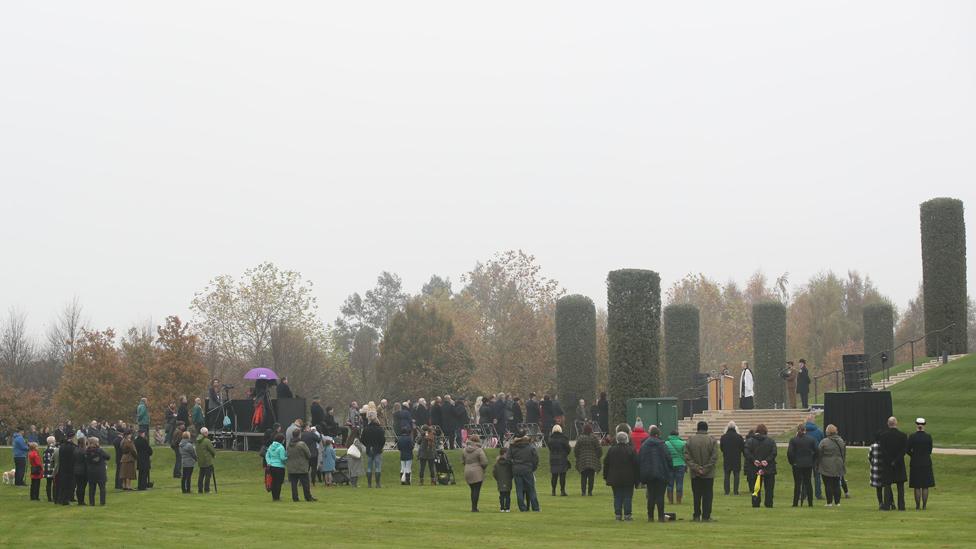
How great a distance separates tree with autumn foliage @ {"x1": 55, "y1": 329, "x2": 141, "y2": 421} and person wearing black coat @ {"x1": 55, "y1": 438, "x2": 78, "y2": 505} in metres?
31.1

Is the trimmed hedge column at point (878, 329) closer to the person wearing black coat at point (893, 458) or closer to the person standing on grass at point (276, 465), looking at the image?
the person wearing black coat at point (893, 458)

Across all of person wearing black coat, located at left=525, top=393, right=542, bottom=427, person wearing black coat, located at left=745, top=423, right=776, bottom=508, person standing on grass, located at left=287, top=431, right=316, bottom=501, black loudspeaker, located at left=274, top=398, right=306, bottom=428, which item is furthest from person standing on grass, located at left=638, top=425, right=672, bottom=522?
person wearing black coat, located at left=525, top=393, right=542, bottom=427

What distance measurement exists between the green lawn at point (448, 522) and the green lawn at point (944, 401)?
5.60m

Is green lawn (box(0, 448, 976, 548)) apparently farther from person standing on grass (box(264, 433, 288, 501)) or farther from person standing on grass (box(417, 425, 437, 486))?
person standing on grass (box(417, 425, 437, 486))

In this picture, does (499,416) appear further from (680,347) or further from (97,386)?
(97,386)

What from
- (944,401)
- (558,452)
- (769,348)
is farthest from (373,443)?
(769,348)

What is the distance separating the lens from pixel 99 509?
25.1 meters

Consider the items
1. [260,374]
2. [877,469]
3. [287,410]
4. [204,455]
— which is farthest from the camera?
[260,374]

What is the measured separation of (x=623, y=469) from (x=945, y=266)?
1161 inches

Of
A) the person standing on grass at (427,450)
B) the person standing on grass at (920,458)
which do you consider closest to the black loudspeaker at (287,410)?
the person standing on grass at (427,450)

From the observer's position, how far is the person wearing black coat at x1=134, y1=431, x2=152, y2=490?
30.1m

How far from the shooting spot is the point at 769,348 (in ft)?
168

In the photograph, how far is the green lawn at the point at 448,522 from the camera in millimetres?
17688

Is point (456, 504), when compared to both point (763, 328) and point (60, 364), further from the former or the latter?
point (60, 364)
